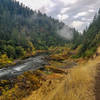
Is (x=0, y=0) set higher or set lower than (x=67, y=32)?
higher

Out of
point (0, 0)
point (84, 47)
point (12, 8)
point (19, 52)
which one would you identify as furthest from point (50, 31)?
point (84, 47)

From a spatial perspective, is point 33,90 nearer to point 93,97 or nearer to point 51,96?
point 51,96

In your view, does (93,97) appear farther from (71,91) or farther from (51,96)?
(51,96)

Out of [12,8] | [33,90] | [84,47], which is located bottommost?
[33,90]

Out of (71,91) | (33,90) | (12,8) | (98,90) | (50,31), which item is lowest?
(33,90)

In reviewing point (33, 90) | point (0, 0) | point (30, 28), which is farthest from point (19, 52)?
point (0, 0)

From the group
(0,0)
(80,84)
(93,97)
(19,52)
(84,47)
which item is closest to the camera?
(93,97)

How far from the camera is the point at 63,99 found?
8.55m

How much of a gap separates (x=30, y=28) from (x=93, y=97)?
406ft

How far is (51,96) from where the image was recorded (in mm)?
9383

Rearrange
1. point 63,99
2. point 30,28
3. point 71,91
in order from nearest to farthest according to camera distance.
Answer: point 63,99 → point 71,91 → point 30,28

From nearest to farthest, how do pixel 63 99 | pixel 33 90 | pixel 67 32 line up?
pixel 63 99 < pixel 33 90 < pixel 67 32

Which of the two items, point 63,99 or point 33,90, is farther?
point 33,90

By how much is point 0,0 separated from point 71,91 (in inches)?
6410
